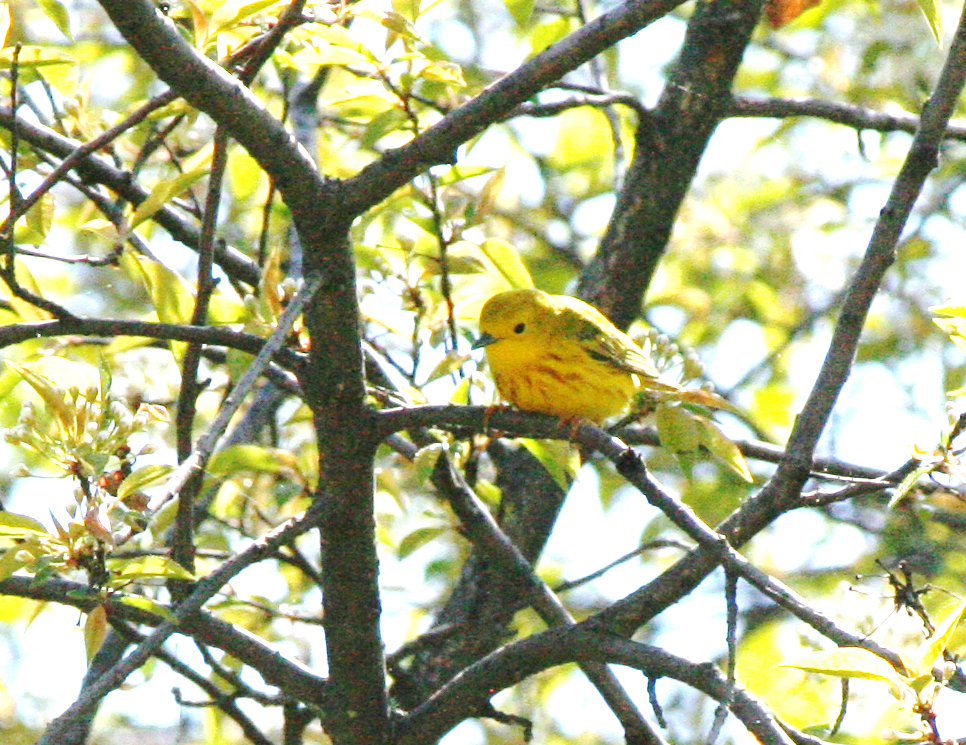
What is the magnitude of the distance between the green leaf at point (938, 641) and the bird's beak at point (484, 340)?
75.9 inches

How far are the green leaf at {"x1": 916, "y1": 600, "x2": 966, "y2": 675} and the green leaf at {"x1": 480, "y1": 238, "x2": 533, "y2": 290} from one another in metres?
1.57

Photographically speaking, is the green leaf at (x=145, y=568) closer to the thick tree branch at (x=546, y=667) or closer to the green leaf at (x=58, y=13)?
the thick tree branch at (x=546, y=667)

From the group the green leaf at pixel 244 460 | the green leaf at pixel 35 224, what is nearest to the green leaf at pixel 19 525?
the green leaf at pixel 35 224

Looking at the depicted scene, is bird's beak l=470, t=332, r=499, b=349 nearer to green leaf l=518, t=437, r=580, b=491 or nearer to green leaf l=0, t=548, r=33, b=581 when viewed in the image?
green leaf l=518, t=437, r=580, b=491

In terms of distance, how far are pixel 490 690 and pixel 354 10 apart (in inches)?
62.7

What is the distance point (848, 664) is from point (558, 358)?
206cm

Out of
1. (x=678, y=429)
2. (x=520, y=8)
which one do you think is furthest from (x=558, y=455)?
(x=520, y=8)

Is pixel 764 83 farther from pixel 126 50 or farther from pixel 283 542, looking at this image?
pixel 283 542

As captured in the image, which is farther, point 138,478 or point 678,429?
point 678,429

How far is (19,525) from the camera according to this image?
2.21 meters

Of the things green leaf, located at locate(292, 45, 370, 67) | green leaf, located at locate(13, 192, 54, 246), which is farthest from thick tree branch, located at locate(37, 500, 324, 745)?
green leaf, located at locate(292, 45, 370, 67)

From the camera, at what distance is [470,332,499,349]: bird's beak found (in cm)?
385

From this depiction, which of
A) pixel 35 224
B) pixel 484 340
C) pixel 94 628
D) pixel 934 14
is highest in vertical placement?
pixel 484 340

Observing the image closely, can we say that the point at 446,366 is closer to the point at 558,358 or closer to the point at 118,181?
the point at 558,358
